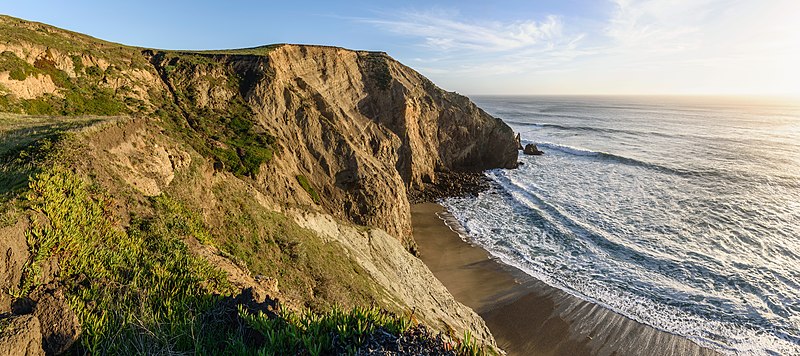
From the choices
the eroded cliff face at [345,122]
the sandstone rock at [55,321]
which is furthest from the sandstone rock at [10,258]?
the eroded cliff face at [345,122]

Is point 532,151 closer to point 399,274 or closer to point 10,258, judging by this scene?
point 399,274

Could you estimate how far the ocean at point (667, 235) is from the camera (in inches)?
728

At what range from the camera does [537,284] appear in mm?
21422

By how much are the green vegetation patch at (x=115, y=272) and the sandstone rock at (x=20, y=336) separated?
536mm

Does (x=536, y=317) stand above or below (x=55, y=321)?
below

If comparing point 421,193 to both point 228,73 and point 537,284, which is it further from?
point 228,73

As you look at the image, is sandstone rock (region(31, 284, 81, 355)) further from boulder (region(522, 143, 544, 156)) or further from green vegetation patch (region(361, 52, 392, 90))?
boulder (region(522, 143, 544, 156))

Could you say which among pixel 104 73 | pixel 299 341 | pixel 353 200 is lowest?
pixel 353 200

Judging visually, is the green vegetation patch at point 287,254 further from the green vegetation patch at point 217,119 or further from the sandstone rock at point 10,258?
the sandstone rock at point 10,258

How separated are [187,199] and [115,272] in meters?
5.38

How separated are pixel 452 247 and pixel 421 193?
1147cm

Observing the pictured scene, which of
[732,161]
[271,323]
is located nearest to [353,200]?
[271,323]

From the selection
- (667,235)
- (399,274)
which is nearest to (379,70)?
(399,274)

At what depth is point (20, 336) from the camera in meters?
4.95
